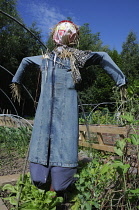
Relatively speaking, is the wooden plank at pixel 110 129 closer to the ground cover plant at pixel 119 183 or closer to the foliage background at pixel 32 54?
the ground cover plant at pixel 119 183

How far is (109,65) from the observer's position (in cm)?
169

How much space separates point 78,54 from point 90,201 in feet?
3.68

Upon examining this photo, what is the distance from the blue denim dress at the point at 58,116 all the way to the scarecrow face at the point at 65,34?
20 cm

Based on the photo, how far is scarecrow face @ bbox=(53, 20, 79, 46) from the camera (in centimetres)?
176

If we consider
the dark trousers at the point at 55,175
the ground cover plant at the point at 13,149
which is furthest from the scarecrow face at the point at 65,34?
the ground cover plant at the point at 13,149

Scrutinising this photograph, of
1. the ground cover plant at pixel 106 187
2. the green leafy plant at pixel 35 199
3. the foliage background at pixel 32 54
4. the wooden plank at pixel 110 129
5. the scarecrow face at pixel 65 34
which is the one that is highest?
the foliage background at pixel 32 54

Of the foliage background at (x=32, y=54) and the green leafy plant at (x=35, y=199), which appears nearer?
the green leafy plant at (x=35, y=199)

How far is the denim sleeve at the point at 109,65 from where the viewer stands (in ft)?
5.41

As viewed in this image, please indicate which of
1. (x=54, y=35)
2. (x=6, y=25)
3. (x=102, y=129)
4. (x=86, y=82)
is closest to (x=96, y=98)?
(x=86, y=82)

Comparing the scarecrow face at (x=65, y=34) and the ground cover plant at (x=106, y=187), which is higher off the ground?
the scarecrow face at (x=65, y=34)

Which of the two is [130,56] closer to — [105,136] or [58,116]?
[105,136]

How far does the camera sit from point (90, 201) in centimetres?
112

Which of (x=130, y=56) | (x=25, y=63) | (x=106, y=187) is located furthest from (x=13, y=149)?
(x=130, y=56)

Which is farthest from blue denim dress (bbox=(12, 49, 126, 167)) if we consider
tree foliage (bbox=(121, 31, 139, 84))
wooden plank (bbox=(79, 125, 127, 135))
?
tree foliage (bbox=(121, 31, 139, 84))
